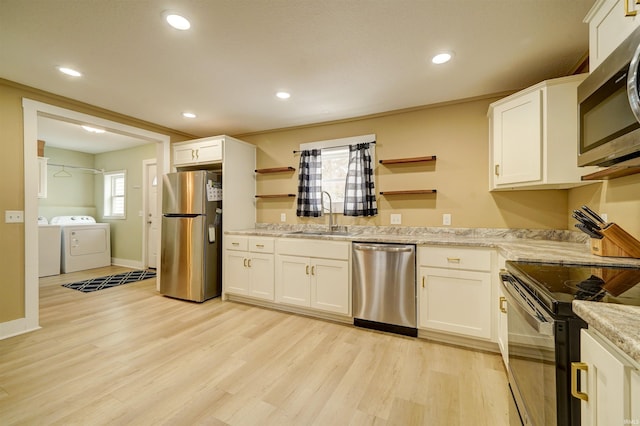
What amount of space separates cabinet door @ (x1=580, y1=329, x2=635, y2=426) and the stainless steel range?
5 cm

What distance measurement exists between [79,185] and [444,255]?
7288 millimetres

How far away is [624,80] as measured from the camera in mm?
1045

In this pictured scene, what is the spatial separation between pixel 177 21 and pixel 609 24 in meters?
2.41

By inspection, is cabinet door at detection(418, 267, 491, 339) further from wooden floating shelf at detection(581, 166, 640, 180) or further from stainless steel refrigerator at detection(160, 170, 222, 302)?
stainless steel refrigerator at detection(160, 170, 222, 302)

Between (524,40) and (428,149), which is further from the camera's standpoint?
(428,149)

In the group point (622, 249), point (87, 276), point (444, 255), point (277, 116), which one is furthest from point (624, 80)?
point (87, 276)

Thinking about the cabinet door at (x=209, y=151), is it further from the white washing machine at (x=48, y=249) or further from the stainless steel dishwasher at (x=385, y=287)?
the white washing machine at (x=48, y=249)

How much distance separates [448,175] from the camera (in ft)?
9.41

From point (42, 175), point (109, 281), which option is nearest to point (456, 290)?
point (109, 281)

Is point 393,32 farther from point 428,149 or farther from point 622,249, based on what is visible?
point 622,249

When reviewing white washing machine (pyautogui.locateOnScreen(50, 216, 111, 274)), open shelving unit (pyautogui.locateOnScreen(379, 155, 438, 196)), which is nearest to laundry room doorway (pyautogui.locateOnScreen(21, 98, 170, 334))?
white washing machine (pyautogui.locateOnScreen(50, 216, 111, 274))

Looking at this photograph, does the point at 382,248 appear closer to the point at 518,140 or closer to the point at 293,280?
the point at 293,280

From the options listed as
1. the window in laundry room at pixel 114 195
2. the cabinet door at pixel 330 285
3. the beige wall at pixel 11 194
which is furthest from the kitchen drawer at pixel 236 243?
the window in laundry room at pixel 114 195

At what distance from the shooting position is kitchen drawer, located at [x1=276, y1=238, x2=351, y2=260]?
106 inches
